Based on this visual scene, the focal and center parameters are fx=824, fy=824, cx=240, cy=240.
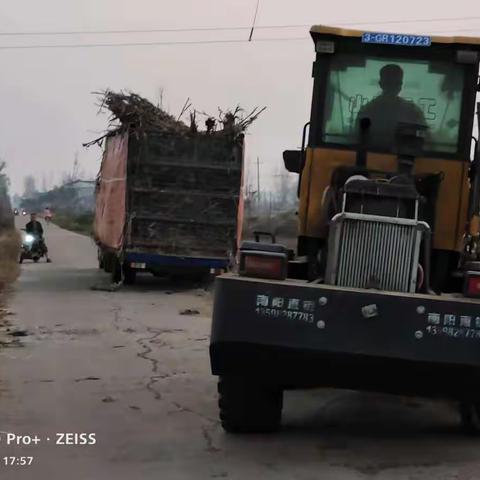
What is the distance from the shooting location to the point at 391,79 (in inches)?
268

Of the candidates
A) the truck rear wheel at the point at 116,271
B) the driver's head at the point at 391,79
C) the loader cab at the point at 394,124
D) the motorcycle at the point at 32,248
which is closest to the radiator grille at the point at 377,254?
the loader cab at the point at 394,124

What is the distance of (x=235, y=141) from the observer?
1727 cm

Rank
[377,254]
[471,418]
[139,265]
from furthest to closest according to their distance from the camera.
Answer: [139,265] < [471,418] < [377,254]

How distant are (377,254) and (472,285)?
2.26 feet

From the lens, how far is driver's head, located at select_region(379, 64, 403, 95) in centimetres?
679

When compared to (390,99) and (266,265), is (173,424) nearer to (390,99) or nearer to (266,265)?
(266,265)

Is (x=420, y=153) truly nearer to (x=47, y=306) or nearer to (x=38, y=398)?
(x=38, y=398)

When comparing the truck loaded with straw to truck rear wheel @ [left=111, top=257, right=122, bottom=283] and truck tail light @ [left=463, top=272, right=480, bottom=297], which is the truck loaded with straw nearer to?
truck rear wheel @ [left=111, top=257, right=122, bottom=283]

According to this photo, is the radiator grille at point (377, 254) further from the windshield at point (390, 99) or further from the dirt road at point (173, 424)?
the dirt road at point (173, 424)

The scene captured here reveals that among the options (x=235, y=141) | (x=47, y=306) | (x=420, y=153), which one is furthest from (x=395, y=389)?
(x=235, y=141)

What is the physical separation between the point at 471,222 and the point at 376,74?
57.0 inches

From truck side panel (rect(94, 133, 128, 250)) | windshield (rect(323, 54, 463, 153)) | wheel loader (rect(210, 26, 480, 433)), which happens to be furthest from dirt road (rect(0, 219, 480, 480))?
truck side panel (rect(94, 133, 128, 250))

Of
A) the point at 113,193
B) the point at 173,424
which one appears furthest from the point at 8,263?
the point at 173,424
